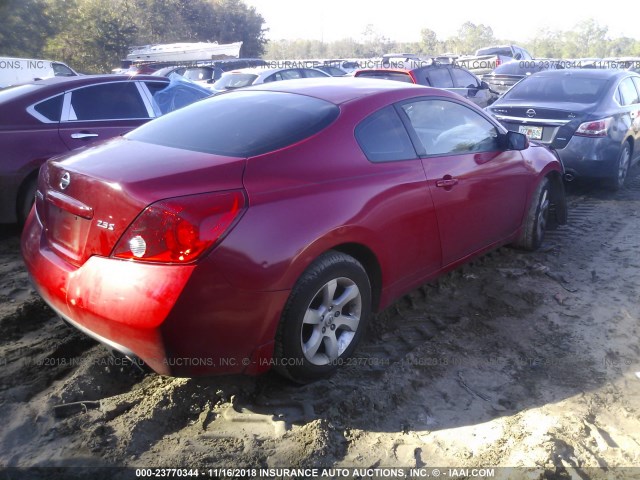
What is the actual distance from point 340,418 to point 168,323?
38.9 inches

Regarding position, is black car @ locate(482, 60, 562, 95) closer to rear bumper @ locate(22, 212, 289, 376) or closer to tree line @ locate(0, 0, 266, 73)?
rear bumper @ locate(22, 212, 289, 376)

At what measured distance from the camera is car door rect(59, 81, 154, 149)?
532cm

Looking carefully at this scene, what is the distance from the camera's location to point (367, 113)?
3.39 meters

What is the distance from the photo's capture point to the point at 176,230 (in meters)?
2.45

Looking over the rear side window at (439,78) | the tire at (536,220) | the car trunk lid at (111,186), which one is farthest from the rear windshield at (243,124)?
the rear side window at (439,78)

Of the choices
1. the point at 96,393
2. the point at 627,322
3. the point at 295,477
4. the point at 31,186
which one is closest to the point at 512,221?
the point at 627,322

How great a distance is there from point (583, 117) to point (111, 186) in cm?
597

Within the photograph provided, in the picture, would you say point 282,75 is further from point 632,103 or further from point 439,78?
point 632,103

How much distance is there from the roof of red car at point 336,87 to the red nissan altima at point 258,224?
0.02m

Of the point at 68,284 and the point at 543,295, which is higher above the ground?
the point at 68,284

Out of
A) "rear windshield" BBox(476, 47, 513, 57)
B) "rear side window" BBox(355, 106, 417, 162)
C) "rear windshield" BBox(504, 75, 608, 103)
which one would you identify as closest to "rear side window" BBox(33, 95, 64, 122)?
"rear side window" BBox(355, 106, 417, 162)

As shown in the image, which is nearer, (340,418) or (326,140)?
(340,418)

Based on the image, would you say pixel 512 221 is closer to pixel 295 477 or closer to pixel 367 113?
pixel 367 113

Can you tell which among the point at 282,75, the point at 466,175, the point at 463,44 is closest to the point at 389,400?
the point at 466,175
